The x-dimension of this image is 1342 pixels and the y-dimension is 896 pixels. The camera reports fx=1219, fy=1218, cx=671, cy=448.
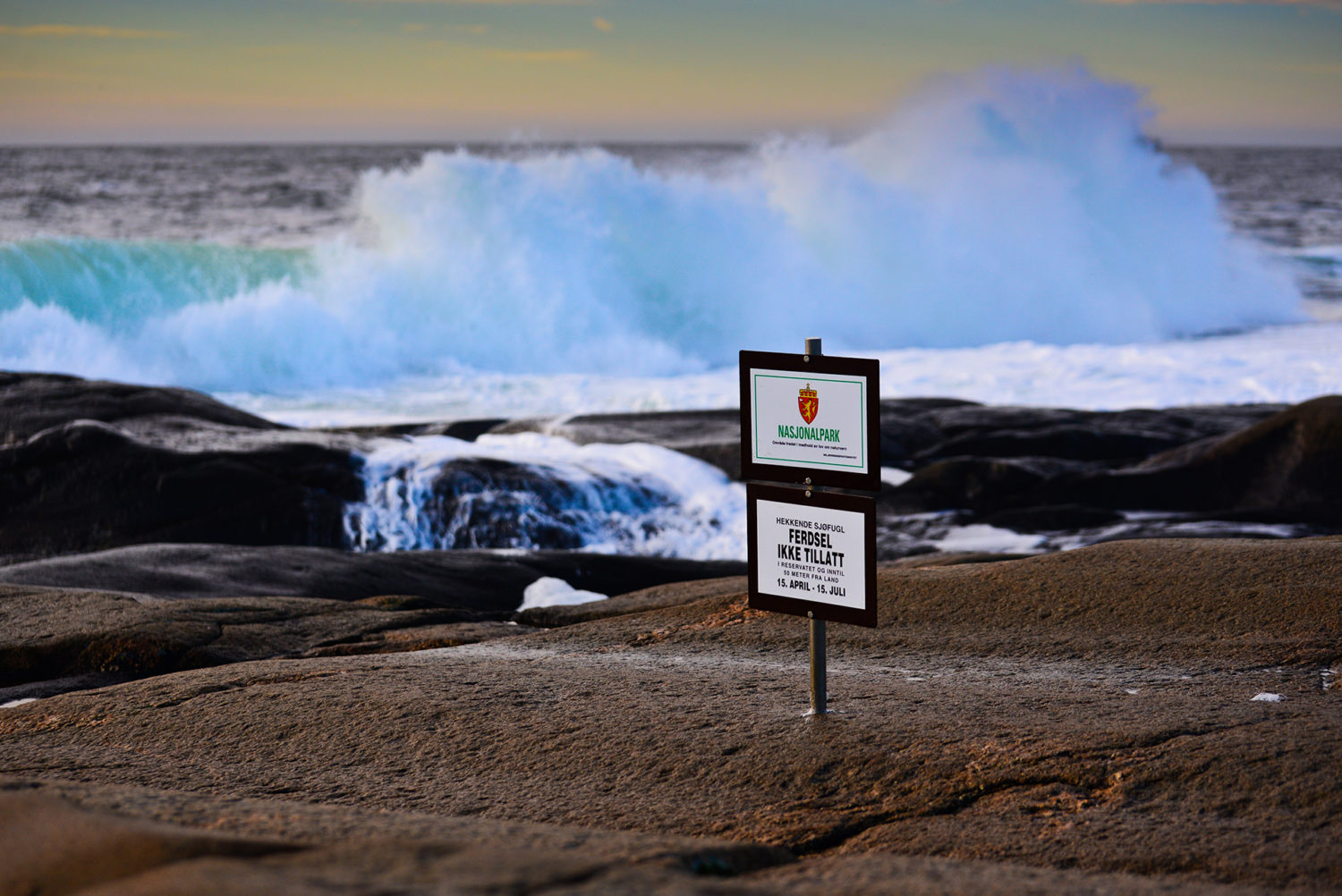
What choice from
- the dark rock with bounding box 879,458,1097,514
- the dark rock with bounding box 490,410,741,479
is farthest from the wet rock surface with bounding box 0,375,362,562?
the dark rock with bounding box 879,458,1097,514

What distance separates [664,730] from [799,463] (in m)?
1.11

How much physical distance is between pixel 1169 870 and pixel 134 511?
35.8 ft

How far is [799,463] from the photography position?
15.1 feet

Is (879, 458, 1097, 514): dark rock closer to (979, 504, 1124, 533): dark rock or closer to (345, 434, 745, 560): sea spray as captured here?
(979, 504, 1124, 533): dark rock

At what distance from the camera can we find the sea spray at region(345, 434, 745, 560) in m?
12.7

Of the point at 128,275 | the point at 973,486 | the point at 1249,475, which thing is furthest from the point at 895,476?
the point at 128,275

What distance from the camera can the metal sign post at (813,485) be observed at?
440cm

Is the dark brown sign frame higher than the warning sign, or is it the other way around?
the dark brown sign frame

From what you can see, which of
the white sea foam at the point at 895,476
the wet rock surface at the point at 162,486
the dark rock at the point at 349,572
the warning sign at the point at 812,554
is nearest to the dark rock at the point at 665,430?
the white sea foam at the point at 895,476

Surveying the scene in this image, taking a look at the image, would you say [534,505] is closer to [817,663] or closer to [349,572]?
[349,572]

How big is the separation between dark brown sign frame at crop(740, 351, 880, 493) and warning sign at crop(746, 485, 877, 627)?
0.06 meters

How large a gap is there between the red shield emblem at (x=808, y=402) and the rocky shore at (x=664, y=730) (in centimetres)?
111

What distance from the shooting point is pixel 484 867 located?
2.51 metres

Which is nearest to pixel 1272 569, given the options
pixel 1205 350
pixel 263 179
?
pixel 1205 350
